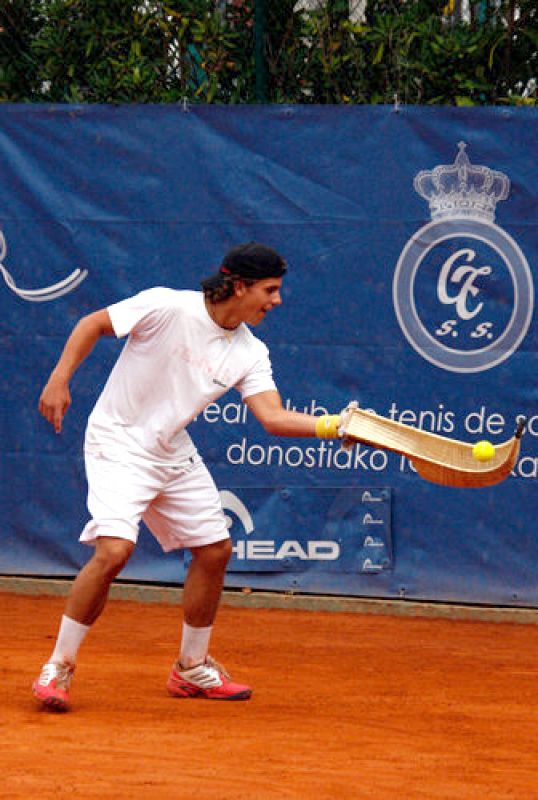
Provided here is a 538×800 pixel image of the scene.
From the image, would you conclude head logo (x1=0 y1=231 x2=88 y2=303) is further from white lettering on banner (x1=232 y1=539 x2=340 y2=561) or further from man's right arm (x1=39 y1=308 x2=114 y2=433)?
man's right arm (x1=39 y1=308 x2=114 y2=433)

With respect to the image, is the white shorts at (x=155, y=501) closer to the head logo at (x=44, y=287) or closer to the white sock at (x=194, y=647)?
the white sock at (x=194, y=647)

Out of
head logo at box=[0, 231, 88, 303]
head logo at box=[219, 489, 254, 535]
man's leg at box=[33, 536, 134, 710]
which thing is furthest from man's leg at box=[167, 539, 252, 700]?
head logo at box=[0, 231, 88, 303]

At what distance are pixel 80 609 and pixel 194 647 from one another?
57cm

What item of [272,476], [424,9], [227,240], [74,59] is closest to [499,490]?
[272,476]

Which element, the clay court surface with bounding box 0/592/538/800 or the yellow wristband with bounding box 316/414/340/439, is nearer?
the clay court surface with bounding box 0/592/538/800

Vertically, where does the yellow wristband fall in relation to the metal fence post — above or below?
below

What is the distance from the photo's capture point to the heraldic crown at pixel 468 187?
7.57 metres

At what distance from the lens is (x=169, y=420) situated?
5.66m

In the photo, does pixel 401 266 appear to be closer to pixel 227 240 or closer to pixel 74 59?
pixel 227 240

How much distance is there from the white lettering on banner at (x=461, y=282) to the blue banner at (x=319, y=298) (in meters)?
0.01

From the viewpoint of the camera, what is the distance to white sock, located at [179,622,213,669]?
230 inches

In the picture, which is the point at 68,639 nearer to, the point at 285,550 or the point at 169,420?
the point at 169,420

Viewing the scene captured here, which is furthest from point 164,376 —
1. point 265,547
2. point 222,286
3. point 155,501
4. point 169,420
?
point 265,547

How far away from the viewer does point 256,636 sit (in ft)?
23.9
